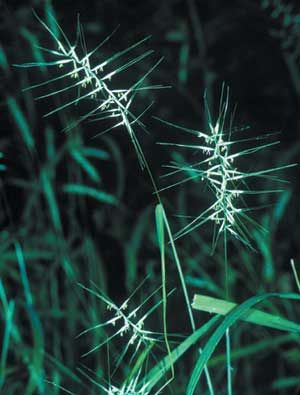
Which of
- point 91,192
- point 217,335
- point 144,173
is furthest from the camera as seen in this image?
point 144,173

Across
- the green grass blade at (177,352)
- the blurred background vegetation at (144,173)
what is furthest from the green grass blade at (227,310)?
the blurred background vegetation at (144,173)

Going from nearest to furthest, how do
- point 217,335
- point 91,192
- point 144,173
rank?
1. point 217,335
2. point 91,192
3. point 144,173

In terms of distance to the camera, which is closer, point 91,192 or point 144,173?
point 91,192

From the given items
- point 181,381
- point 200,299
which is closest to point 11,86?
point 181,381

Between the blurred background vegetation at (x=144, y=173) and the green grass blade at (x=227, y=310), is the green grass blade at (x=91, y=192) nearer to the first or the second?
the blurred background vegetation at (x=144, y=173)

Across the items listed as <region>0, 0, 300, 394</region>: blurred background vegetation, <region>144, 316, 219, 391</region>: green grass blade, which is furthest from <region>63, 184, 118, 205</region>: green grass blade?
<region>144, 316, 219, 391</region>: green grass blade

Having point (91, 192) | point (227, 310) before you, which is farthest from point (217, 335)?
point (91, 192)

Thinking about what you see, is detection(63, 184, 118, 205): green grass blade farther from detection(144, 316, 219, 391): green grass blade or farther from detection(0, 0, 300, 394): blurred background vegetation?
detection(144, 316, 219, 391): green grass blade

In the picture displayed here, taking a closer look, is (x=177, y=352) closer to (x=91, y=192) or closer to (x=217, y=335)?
(x=217, y=335)

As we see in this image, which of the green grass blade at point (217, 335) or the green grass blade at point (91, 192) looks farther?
the green grass blade at point (91, 192)
